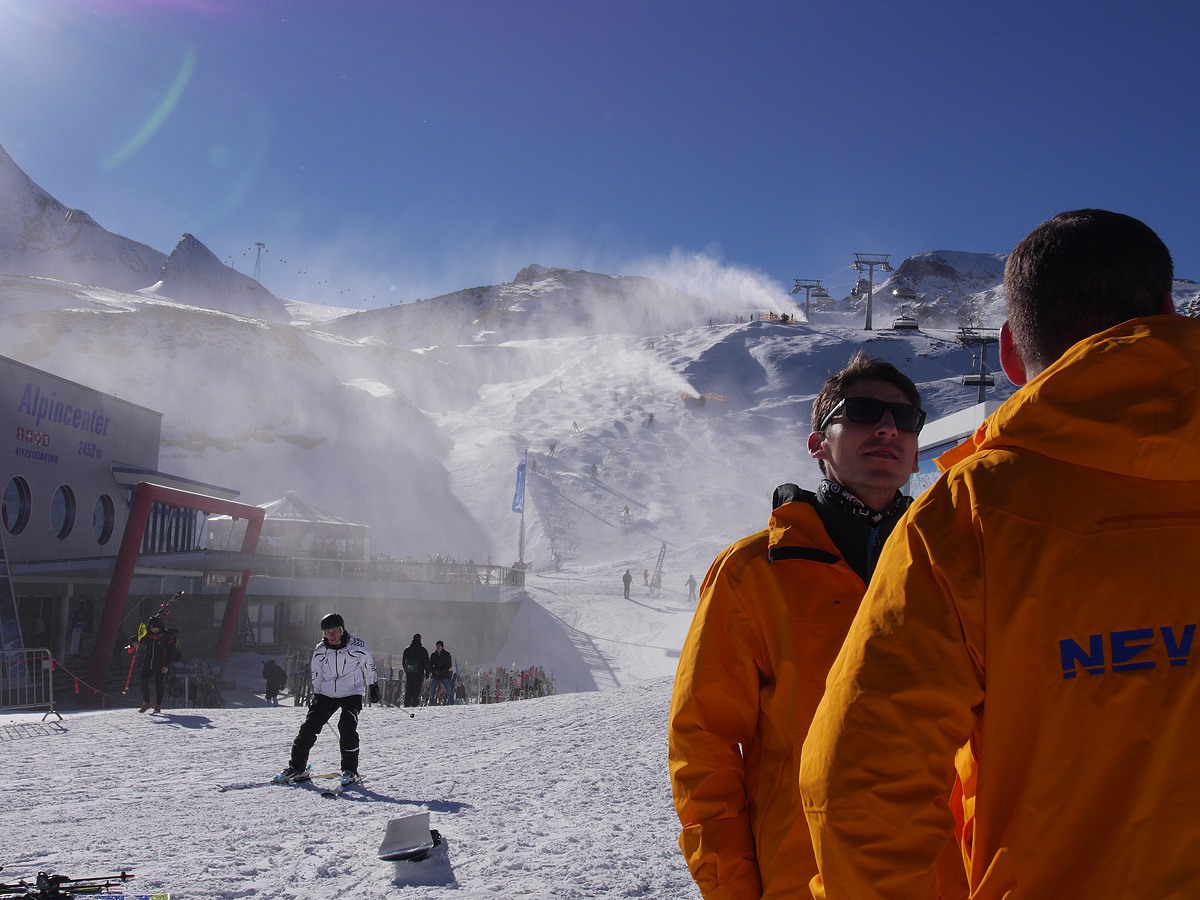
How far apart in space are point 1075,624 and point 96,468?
24427mm

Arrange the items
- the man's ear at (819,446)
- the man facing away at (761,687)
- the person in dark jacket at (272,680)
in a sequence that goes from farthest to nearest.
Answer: the person in dark jacket at (272,680) → the man's ear at (819,446) → the man facing away at (761,687)

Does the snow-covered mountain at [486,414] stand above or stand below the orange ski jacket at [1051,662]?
above

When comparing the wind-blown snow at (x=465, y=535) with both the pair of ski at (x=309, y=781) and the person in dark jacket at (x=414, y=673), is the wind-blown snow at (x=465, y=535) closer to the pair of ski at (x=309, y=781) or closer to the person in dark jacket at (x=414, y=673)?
the pair of ski at (x=309, y=781)

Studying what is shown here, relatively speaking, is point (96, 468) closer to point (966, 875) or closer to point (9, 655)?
point (9, 655)

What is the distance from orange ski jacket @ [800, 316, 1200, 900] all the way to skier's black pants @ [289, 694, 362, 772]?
290 inches

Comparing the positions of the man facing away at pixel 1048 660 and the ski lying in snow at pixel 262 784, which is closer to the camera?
the man facing away at pixel 1048 660

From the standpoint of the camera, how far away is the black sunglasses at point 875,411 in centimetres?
258

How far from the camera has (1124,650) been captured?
1.22 m

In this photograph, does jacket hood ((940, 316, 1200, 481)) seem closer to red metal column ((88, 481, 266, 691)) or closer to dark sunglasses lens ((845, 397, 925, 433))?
dark sunglasses lens ((845, 397, 925, 433))

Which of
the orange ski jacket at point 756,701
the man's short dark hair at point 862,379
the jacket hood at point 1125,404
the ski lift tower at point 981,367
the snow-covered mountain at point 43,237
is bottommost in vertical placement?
the orange ski jacket at point 756,701

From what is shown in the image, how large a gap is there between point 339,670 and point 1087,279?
25.7 feet

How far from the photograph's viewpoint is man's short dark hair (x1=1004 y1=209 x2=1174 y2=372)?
1.41 meters

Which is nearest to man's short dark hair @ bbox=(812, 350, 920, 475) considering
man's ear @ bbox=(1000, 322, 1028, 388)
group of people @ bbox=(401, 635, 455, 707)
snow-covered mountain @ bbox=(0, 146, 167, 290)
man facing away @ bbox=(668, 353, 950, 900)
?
man facing away @ bbox=(668, 353, 950, 900)

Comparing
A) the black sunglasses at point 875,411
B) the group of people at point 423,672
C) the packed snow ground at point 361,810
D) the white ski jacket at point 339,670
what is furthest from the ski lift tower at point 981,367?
the black sunglasses at point 875,411
